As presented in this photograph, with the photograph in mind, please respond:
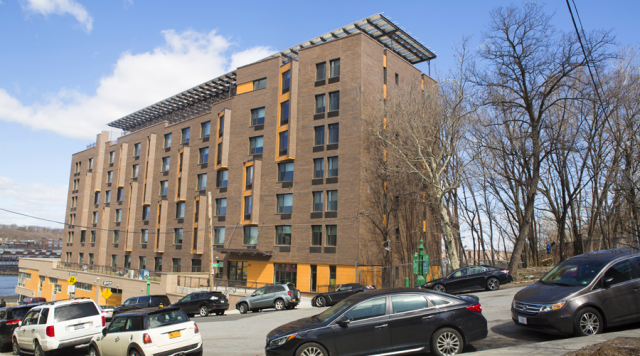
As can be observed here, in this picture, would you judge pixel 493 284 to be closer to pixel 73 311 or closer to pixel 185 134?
pixel 73 311

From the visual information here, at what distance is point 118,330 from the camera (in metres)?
10.6

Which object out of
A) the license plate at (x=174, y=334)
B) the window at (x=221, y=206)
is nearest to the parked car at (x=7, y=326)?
the license plate at (x=174, y=334)

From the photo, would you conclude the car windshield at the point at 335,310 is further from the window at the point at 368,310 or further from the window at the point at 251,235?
the window at the point at 251,235

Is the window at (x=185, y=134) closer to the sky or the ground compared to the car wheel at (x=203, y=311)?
closer to the sky

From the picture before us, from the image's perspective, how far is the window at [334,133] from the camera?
3625 centimetres

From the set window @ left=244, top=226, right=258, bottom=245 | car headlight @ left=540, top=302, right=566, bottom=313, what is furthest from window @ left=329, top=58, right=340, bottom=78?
car headlight @ left=540, top=302, right=566, bottom=313

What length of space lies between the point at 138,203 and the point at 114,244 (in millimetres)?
8179

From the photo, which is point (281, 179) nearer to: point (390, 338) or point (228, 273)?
point (228, 273)

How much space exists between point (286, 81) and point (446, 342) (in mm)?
34823

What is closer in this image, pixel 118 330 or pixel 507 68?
pixel 118 330

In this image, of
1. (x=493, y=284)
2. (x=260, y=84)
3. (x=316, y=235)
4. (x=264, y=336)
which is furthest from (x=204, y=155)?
(x=264, y=336)

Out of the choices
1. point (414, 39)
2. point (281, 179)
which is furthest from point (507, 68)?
point (281, 179)

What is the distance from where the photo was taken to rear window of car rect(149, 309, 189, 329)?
10234mm

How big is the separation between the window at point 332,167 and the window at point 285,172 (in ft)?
13.6
